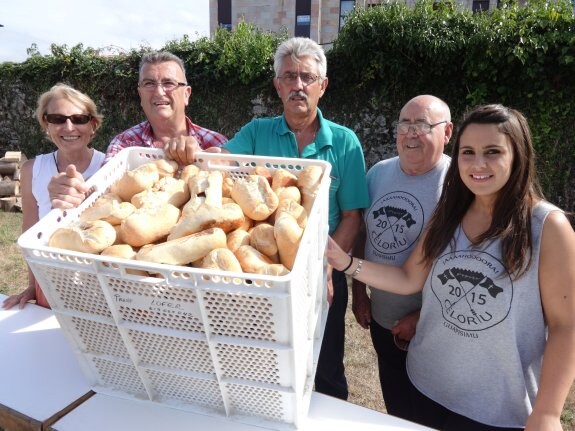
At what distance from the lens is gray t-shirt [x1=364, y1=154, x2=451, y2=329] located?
1.75m

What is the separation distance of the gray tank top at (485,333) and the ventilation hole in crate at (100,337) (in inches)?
39.5

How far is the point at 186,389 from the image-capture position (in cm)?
104

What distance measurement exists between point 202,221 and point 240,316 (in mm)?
251

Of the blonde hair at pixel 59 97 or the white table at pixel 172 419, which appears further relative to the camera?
the blonde hair at pixel 59 97

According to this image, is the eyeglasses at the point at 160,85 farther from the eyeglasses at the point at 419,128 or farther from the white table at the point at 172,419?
the white table at the point at 172,419

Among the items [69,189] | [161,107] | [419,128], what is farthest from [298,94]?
[69,189]

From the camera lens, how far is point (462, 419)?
1.37m

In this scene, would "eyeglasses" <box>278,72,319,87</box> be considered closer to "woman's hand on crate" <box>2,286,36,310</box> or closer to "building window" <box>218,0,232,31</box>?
"woman's hand on crate" <box>2,286,36,310</box>

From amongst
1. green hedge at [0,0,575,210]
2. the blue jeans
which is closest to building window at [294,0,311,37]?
green hedge at [0,0,575,210]

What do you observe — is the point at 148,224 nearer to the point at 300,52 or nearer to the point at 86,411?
the point at 86,411

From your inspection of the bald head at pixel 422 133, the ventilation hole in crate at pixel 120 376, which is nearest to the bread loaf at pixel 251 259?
the ventilation hole in crate at pixel 120 376

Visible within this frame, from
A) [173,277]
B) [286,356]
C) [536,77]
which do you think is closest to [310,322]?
[286,356]

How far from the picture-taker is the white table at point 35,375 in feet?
3.62

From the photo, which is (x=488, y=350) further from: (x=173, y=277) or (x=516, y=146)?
(x=173, y=277)
